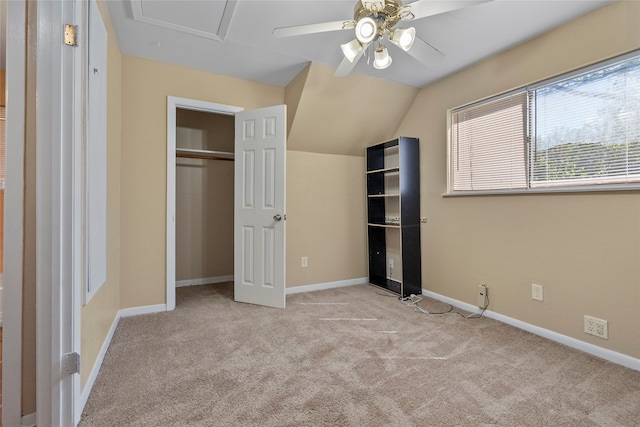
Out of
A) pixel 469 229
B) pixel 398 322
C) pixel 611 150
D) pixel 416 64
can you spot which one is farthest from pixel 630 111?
pixel 398 322

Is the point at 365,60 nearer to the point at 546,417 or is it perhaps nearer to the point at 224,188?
the point at 224,188

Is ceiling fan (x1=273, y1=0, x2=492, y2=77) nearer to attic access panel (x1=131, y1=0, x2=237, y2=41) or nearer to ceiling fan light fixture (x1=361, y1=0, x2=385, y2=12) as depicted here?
ceiling fan light fixture (x1=361, y1=0, x2=385, y2=12)

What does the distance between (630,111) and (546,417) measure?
74.6 inches

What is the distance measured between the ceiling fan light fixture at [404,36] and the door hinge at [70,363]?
228 centimetres

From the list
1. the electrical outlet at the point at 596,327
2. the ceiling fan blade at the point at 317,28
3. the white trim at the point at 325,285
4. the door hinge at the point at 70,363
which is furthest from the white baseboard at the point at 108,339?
the electrical outlet at the point at 596,327

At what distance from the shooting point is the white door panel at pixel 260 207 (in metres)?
2.91

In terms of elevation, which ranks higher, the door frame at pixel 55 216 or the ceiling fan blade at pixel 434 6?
the ceiling fan blade at pixel 434 6

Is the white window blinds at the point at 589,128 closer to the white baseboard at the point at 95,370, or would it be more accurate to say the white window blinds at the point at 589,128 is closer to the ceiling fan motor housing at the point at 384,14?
the ceiling fan motor housing at the point at 384,14

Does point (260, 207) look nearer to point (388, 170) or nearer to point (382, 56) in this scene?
point (388, 170)

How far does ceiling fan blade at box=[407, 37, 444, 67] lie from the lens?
186cm

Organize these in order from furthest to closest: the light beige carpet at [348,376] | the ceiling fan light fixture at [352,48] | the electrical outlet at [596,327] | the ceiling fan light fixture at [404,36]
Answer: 1. the electrical outlet at [596,327]
2. the ceiling fan light fixture at [352,48]
3. the ceiling fan light fixture at [404,36]
4. the light beige carpet at [348,376]

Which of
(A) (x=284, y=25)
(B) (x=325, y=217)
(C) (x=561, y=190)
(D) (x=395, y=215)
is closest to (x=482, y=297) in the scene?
(C) (x=561, y=190)

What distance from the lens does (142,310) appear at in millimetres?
2711

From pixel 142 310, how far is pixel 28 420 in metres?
1.53
